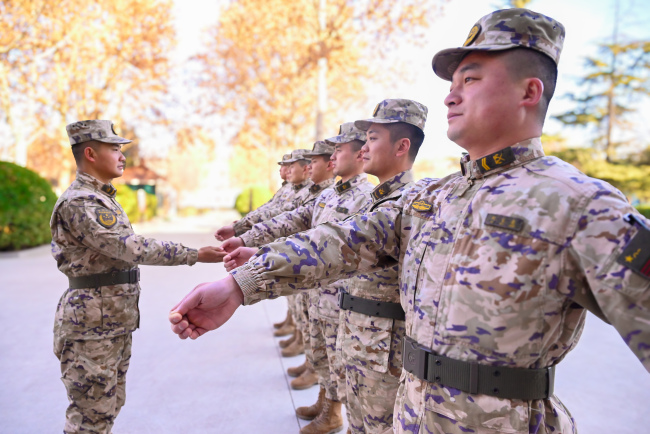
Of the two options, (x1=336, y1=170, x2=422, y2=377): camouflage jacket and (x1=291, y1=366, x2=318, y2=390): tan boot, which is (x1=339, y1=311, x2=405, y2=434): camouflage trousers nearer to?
(x1=336, y1=170, x2=422, y2=377): camouflage jacket

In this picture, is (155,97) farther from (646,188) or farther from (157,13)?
(646,188)

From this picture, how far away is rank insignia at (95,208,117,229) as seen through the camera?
2.87 metres

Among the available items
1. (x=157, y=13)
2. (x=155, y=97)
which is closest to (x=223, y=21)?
(x=157, y=13)

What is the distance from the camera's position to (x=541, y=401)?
1.31m

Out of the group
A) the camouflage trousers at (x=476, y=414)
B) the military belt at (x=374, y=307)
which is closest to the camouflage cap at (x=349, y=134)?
the military belt at (x=374, y=307)

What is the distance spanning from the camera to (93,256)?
2.95 meters

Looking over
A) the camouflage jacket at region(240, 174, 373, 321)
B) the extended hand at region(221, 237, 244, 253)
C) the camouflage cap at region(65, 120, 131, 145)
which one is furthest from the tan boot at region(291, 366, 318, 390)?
the camouflage cap at region(65, 120, 131, 145)

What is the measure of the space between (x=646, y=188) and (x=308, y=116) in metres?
15.1

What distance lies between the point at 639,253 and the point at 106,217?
285 centimetres

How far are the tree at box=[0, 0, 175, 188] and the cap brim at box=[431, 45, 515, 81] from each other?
50.3ft

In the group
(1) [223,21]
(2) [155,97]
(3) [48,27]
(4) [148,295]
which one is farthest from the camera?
(2) [155,97]

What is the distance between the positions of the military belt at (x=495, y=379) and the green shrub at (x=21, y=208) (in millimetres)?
12469

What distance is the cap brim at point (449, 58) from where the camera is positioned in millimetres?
1362

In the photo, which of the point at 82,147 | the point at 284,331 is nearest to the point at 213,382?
the point at 284,331
